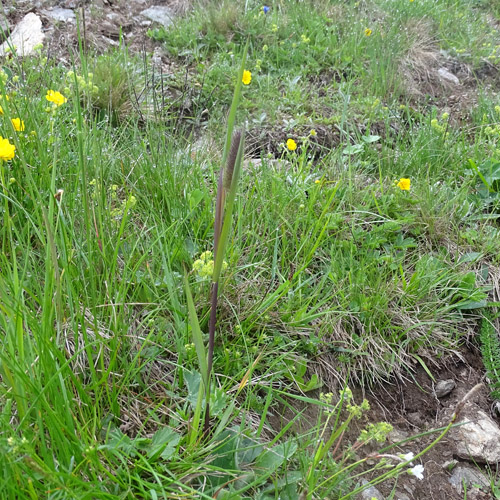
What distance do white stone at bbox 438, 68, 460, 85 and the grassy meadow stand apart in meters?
0.27

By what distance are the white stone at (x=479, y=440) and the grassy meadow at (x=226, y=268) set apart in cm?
25

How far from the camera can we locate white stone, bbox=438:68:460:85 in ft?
12.6

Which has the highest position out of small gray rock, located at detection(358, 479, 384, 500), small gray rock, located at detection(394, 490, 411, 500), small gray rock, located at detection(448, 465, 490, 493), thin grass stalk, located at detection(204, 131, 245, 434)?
thin grass stalk, located at detection(204, 131, 245, 434)

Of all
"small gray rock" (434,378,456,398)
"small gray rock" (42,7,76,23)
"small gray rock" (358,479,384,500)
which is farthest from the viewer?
"small gray rock" (42,7,76,23)

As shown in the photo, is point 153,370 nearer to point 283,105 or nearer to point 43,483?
point 43,483

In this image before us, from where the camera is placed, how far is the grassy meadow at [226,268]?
1184mm

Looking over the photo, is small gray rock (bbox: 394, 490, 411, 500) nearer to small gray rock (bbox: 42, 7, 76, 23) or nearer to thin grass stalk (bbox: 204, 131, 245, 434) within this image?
thin grass stalk (bbox: 204, 131, 245, 434)

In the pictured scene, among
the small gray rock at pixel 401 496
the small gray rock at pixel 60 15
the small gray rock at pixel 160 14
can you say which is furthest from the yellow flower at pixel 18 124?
the small gray rock at pixel 160 14

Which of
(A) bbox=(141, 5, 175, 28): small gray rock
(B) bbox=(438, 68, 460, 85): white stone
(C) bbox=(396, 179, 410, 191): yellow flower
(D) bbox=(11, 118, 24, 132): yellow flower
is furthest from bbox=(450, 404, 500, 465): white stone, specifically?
(A) bbox=(141, 5, 175, 28): small gray rock

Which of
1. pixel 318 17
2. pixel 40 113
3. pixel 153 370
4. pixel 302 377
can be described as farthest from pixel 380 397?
pixel 318 17

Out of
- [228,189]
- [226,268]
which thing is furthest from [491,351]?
[228,189]

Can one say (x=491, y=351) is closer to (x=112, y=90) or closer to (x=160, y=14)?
(x=112, y=90)

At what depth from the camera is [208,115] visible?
3.10 meters

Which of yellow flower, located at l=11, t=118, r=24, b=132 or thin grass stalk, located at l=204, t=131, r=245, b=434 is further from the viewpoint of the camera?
yellow flower, located at l=11, t=118, r=24, b=132
